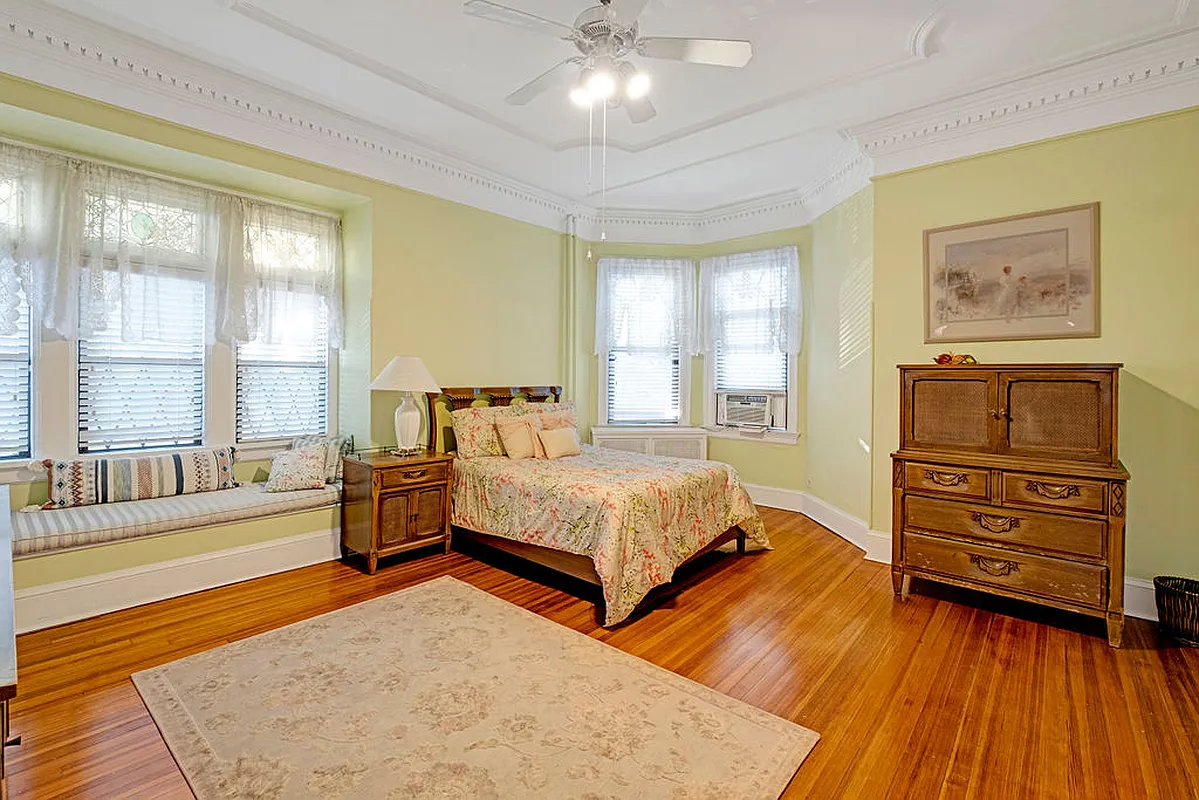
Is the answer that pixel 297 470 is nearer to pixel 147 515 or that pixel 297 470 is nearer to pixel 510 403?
pixel 147 515

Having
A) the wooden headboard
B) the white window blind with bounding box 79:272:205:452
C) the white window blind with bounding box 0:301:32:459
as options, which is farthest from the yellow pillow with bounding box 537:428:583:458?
the white window blind with bounding box 0:301:32:459

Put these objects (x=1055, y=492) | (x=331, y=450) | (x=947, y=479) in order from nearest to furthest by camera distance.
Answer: (x=1055, y=492)
(x=947, y=479)
(x=331, y=450)

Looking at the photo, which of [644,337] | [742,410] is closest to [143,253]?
[644,337]

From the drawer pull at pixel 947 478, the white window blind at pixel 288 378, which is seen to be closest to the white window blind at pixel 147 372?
the white window blind at pixel 288 378

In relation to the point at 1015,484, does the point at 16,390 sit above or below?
above

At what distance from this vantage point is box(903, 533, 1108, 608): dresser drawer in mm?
2887

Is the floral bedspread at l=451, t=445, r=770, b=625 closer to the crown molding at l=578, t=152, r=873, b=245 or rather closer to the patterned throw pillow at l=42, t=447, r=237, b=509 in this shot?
the patterned throw pillow at l=42, t=447, r=237, b=509

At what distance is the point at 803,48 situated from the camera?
3.09 metres

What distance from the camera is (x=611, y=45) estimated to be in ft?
8.43

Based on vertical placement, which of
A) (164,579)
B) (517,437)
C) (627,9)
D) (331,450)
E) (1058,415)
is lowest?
(164,579)

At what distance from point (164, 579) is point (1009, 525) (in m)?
4.82

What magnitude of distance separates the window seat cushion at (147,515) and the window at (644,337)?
10.1 feet

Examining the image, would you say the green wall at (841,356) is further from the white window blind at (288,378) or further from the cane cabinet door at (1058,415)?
the white window blind at (288,378)

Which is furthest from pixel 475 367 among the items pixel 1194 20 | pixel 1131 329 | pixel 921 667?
pixel 1194 20
